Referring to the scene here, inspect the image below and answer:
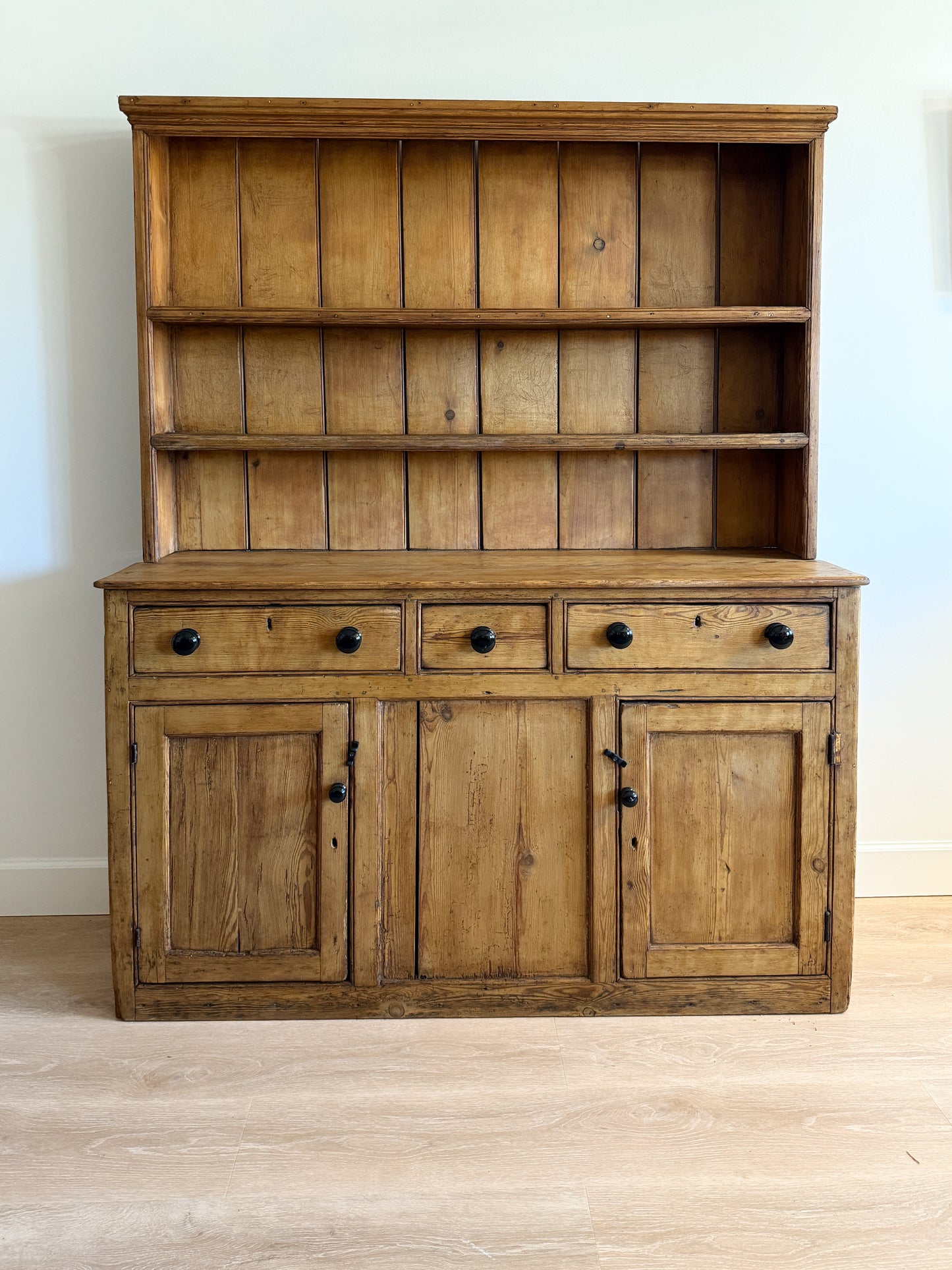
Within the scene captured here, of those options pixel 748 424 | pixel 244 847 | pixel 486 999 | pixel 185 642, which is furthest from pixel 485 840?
pixel 748 424

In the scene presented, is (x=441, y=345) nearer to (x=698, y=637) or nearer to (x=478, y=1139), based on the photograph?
(x=698, y=637)

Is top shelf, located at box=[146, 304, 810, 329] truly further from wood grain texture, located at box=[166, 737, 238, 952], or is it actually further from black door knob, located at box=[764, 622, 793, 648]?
wood grain texture, located at box=[166, 737, 238, 952]

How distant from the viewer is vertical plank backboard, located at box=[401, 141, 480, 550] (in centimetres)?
254

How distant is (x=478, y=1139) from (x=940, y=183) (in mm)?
2507

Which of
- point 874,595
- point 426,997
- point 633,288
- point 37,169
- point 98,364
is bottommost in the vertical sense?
point 426,997

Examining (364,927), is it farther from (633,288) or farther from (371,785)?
(633,288)

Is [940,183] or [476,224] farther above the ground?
[940,183]

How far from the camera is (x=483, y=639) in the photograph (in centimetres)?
214

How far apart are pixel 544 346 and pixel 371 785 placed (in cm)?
119

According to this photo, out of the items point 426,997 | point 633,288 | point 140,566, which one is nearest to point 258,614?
point 140,566

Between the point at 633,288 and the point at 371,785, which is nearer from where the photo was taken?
the point at 371,785

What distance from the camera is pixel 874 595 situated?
9.14 ft

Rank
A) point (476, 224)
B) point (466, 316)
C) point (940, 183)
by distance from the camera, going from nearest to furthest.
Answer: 1. point (466, 316)
2. point (476, 224)
3. point (940, 183)

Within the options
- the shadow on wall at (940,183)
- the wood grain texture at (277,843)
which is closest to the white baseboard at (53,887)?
the wood grain texture at (277,843)
